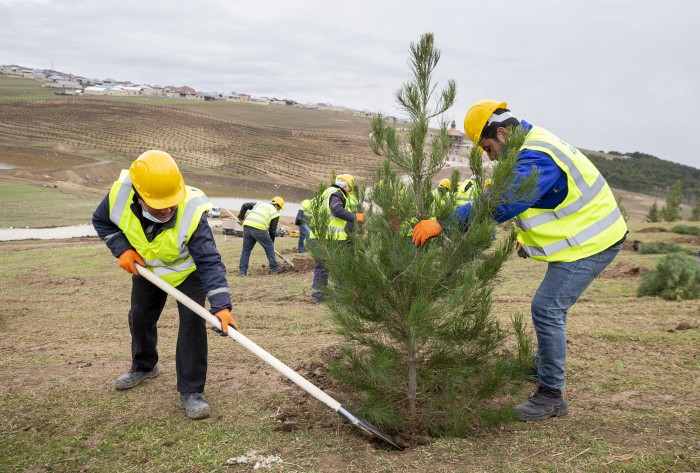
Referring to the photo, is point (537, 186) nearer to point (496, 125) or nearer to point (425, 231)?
point (496, 125)

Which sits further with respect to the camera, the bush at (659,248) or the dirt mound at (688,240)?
the dirt mound at (688,240)

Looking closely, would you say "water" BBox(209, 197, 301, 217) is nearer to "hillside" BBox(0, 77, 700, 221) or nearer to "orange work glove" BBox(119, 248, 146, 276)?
"hillside" BBox(0, 77, 700, 221)

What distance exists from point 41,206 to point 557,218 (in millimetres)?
26154

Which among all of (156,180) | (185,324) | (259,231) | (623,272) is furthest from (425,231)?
(259,231)

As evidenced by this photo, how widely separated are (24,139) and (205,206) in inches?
2305

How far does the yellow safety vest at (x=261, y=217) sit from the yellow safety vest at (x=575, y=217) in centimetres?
809

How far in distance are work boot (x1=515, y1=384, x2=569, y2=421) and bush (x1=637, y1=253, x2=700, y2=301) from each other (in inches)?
189

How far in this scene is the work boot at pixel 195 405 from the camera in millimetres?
4031

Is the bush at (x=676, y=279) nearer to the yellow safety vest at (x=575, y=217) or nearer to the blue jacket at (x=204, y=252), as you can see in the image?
the yellow safety vest at (x=575, y=217)

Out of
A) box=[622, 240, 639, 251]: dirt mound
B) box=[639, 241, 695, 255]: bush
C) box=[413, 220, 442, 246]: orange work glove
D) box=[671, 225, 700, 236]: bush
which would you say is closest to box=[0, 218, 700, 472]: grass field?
box=[413, 220, 442, 246]: orange work glove

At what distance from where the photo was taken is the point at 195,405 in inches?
161

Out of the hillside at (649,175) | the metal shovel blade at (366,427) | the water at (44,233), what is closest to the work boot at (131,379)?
the metal shovel blade at (366,427)

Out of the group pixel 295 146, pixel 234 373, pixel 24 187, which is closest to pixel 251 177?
pixel 295 146

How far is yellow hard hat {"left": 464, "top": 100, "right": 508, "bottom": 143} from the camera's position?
11.6 ft
